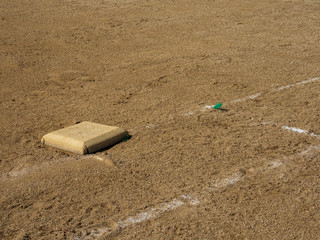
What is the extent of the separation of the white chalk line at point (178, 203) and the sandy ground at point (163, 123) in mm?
Answer: 13

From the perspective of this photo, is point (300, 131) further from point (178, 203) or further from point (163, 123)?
Answer: point (178, 203)

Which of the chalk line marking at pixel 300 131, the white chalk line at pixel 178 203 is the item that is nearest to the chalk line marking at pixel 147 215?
the white chalk line at pixel 178 203

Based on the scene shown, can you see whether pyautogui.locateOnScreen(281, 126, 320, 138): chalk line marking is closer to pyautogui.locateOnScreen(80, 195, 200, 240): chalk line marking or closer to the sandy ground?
the sandy ground

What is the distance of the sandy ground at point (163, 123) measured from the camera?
3379 millimetres

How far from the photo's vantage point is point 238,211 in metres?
3.44

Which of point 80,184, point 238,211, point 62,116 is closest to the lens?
point 238,211

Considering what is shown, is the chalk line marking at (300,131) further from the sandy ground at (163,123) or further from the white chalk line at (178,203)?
the white chalk line at (178,203)

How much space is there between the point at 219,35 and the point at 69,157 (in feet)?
17.1

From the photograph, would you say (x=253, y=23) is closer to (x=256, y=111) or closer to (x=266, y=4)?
(x=266, y=4)

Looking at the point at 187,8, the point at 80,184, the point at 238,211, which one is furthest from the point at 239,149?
the point at 187,8

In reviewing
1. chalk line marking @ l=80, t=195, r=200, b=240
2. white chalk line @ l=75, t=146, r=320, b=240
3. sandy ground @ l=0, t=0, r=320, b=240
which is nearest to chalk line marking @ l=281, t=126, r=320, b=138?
sandy ground @ l=0, t=0, r=320, b=240

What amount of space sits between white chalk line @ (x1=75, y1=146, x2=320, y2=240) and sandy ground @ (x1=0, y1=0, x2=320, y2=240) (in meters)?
0.01

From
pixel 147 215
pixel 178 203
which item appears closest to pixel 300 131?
pixel 178 203

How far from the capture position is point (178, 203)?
Result: 11.6ft
